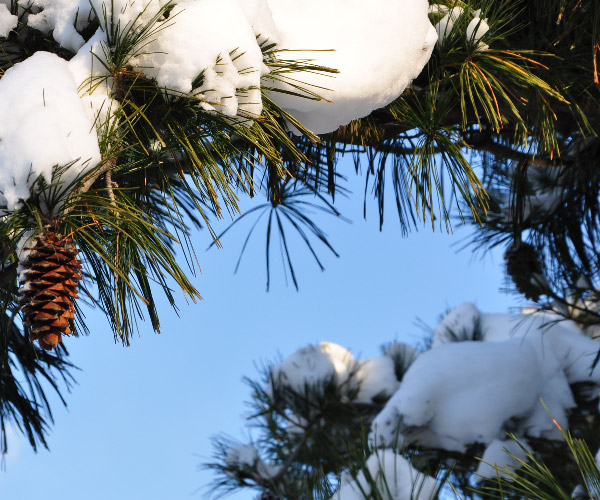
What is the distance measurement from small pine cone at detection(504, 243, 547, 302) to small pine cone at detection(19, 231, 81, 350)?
6.09 feet

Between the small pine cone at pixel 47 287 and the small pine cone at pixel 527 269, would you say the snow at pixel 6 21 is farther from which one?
the small pine cone at pixel 527 269

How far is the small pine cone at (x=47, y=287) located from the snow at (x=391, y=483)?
707 mm

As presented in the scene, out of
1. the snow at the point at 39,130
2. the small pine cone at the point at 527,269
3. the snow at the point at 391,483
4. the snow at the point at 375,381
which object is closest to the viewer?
the snow at the point at 39,130

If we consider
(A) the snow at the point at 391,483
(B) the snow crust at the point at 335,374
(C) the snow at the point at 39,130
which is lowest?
(A) the snow at the point at 391,483

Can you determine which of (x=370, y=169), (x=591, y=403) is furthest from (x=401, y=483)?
(x=591, y=403)

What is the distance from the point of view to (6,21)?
2.72ft

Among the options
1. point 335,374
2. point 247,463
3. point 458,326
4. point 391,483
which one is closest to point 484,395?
point 335,374

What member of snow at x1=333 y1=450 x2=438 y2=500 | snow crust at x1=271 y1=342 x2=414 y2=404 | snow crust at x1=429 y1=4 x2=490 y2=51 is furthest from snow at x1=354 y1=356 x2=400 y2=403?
snow crust at x1=429 y1=4 x2=490 y2=51

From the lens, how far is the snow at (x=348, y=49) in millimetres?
930

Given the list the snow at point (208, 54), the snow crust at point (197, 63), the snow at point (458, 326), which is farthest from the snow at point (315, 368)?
the snow at point (208, 54)

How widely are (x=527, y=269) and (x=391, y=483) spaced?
125cm

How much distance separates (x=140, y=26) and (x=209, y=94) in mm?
98

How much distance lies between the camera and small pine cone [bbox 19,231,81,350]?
668mm

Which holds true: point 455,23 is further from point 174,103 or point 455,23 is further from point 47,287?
point 47,287
